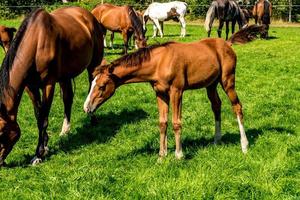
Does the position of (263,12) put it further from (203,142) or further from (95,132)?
(203,142)

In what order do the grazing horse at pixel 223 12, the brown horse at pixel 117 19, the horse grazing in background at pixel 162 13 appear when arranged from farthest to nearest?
the horse grazing in background at pixel 162 13 → the grazing horse at pixel 223 12 → the brown horse at pixel 117 19

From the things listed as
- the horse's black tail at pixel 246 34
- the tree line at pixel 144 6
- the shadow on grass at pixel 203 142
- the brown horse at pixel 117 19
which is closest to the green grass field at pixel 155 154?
the shadow on grass at pixel 203 142

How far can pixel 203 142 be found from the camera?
22.7 feet

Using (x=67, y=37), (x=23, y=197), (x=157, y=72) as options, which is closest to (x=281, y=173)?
(x=157, y=72)

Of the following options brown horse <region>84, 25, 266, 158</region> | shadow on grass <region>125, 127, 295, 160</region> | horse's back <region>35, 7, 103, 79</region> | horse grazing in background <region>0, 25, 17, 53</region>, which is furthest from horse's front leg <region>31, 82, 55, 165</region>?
horse grazing in background <region>0, 25, 17, 53</region>

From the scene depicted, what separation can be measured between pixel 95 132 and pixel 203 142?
202 cm

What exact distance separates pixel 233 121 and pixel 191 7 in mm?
26947

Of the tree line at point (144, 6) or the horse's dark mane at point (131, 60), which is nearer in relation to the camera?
the horse's dark mane at point (131, 60)

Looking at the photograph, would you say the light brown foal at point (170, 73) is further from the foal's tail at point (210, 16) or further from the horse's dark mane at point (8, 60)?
the foal's tail at point (210, 16)

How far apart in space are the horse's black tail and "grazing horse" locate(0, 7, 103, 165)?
8.54 feet

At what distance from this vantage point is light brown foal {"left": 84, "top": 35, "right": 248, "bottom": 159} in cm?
580

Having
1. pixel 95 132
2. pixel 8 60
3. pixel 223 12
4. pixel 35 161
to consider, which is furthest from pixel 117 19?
pixel 35 161

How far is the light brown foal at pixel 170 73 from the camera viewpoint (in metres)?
5.80

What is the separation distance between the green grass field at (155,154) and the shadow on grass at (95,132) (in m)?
0.02
